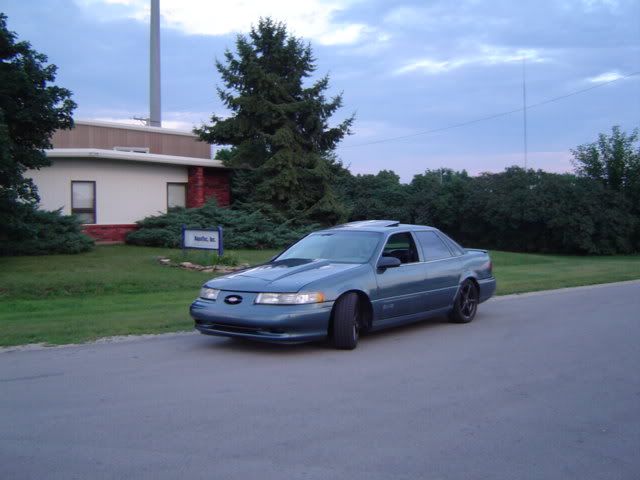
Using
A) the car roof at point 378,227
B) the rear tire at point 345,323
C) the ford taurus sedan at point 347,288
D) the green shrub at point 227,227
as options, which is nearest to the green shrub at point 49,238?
the green shrub at point 227,227

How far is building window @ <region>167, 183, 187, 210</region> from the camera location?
24.2 metres

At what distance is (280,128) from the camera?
25188mm

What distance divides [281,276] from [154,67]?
3658 cm

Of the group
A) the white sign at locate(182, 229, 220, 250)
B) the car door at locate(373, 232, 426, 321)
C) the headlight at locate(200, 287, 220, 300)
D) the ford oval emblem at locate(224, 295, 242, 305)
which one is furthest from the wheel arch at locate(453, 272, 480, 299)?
the white sign at locate(182, 229, 220, 250)

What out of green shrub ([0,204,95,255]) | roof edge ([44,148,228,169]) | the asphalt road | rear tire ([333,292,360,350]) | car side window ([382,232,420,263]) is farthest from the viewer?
roof edge ([44,148,228,169])

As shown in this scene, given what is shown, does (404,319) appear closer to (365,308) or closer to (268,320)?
(365,308)

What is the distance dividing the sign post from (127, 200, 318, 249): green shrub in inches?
142

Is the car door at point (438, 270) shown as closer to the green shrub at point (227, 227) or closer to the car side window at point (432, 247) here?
the car side window at point (432, 247)

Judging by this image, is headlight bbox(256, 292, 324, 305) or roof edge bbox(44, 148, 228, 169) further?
roof edge bbox(44, 148, 228, 169)

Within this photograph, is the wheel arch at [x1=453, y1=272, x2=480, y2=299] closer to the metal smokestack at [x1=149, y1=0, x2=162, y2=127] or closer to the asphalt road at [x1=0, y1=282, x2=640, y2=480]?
the asphalt road at [x1=0, y1=282, x2=640, y2=480]

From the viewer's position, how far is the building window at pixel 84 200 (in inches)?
853

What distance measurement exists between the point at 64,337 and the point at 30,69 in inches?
298

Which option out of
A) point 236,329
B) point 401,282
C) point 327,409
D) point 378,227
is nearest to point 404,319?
point 401,282

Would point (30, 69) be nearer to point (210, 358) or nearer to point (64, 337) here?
point (64, 337)
